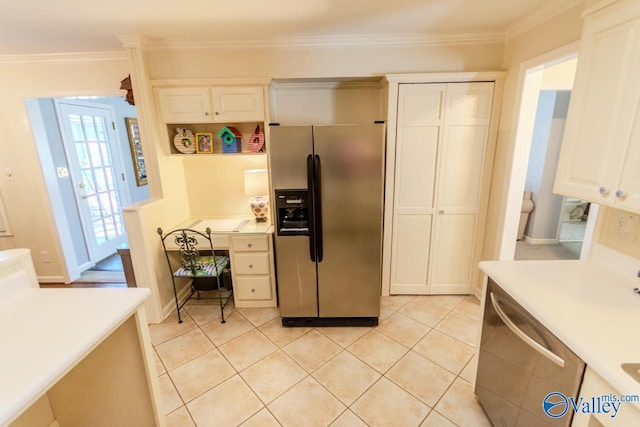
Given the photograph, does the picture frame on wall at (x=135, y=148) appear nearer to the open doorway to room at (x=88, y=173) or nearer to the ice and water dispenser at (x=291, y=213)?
the open doorway to room at (x=88, y=173)

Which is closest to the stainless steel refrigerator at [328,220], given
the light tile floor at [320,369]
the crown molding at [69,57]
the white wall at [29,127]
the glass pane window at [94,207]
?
the light tile floor at [320,369]

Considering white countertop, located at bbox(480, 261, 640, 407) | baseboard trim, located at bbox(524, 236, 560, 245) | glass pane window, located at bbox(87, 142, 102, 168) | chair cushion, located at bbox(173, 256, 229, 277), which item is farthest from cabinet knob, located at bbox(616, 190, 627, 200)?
glass pane window, located at bbox(87, 142, 102, 168)

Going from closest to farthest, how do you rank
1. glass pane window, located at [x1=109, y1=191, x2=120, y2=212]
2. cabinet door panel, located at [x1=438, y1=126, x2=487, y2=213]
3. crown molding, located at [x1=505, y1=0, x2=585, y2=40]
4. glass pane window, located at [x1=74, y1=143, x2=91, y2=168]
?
crown molding, located at [x1=505, y1=0, x2=585, y2=40]
cabinet door panel, located at [x1=438, y1=126, x2=487, y2=213]
glass pane window, located at [x1=74, y1=143, x2=91, y2=168]
glass pane window, located at [x1=109, y1=191, x2=120, y2=212]

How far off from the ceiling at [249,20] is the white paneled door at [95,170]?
1.15m

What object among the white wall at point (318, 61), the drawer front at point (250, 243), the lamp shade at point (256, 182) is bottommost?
the drawer front at point (250, 243)

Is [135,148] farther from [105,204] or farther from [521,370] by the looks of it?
[521,370]

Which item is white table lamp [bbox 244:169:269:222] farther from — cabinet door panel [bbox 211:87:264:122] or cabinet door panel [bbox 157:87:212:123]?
cabinet door panel [bbox 157:87:212:123]

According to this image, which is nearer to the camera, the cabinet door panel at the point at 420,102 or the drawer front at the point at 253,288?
the cabinet door panel at the point at 420,102

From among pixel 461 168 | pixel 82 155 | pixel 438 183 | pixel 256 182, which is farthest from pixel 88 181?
pixel 461 168

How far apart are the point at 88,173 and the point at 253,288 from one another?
2.96 m

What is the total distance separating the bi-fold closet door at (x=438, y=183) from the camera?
2480mm

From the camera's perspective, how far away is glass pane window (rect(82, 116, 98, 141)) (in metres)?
3.78

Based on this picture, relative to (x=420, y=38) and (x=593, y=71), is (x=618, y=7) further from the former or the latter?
(x=420, y=38)

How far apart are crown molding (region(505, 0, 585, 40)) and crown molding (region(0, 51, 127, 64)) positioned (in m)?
3.39
